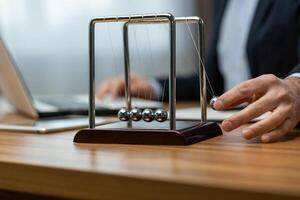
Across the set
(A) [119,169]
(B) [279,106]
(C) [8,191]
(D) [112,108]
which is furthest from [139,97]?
(A) [119,169]

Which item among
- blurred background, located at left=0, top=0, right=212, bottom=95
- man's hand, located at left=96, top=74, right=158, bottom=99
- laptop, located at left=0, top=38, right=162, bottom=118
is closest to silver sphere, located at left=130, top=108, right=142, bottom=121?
laptop, located at left=0, top=38, right=162, bottom=118

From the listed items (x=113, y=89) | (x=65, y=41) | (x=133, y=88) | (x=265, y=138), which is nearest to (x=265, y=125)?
(x=265, y=138)

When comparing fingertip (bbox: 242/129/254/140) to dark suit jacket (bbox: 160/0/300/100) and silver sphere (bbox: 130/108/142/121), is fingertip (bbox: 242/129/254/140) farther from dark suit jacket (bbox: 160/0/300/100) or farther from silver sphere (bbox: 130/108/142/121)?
dark suit jacket (bbox: 160/0/300/100)

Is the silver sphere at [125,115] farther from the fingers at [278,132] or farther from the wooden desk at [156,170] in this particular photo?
the fingers at [278,132]

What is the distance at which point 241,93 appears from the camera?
0.84m

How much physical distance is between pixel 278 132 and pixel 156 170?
300 mm

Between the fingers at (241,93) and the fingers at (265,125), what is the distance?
0.04 meters

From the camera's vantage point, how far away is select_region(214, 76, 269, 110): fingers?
2.74ft

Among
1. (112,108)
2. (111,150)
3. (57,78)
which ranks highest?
(111,150)

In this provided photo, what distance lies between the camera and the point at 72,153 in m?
0.73

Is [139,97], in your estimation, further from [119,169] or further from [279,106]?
[119,169]

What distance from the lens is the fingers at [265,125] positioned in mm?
806

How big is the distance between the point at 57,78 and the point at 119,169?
6.16 feet

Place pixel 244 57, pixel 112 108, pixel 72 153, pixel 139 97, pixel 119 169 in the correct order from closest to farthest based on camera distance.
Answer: pixel 119 169
pixel 72 153
pixel 112 108
pixel 139 97
pixel 244 57
